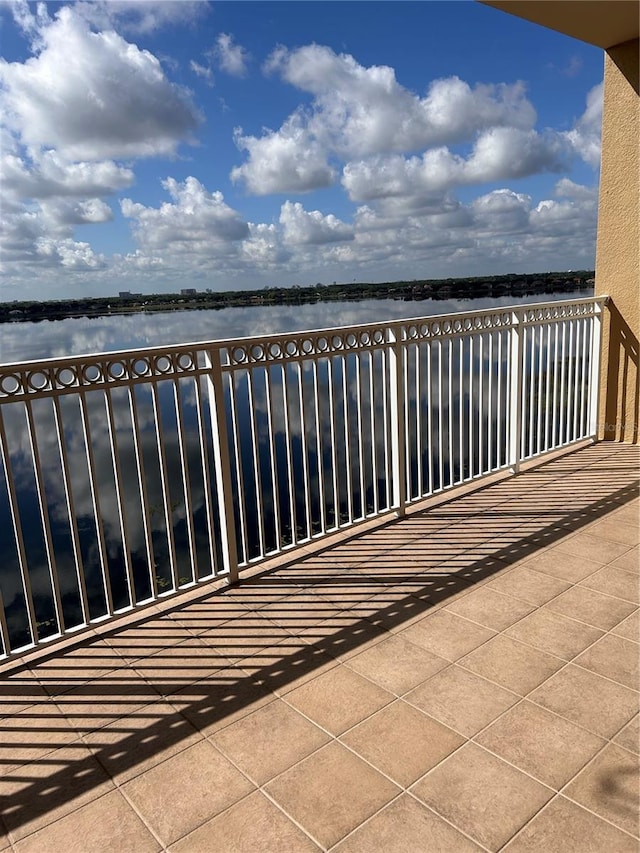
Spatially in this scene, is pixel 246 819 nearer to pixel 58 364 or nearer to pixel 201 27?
pixel 58 364

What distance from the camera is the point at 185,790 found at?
1.96m

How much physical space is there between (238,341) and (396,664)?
1.75 metres

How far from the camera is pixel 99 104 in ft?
30.1

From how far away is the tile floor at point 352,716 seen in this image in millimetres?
1803

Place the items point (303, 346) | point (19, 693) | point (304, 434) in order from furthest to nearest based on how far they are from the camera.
Result: point (304, 434) → point (303, 346) → point (19, 693)

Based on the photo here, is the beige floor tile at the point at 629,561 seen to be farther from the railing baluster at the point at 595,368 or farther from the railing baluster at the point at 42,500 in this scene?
the railing baluster at the point at 42,500

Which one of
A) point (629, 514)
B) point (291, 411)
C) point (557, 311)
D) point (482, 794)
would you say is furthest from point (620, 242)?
point (482, 794)

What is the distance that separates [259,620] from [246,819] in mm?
1227

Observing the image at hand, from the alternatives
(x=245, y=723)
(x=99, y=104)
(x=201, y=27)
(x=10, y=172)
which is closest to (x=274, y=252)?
(x=201, y=27)

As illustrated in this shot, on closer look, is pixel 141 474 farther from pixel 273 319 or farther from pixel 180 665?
pixel 273 319

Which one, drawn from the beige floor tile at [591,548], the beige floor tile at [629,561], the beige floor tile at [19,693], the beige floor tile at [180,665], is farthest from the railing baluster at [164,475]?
the beige floor tile at [629,561]

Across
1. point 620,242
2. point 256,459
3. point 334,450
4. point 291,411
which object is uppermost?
point 620,242

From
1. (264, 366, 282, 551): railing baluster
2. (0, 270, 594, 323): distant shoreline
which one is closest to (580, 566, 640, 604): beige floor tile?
(264, 366, 282, 551): railing baluster

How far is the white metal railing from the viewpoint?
2.79 m
